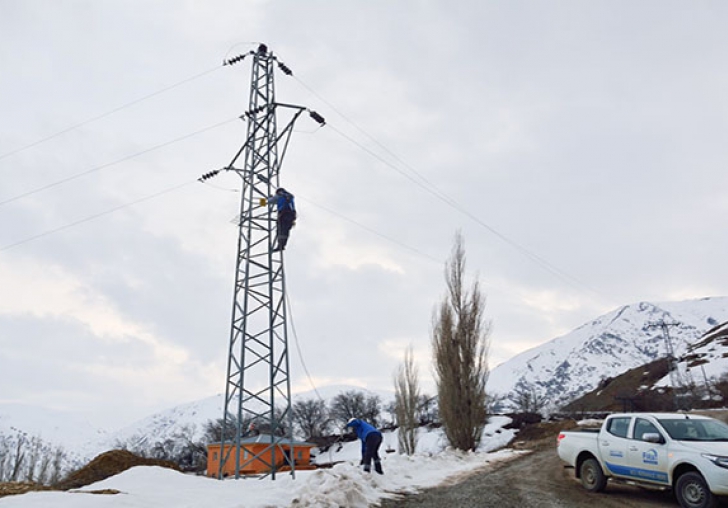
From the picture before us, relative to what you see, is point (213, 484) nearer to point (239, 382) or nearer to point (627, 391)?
point (239, 382)

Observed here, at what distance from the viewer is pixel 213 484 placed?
393 inches

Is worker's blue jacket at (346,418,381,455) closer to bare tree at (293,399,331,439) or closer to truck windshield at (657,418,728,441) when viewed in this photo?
truck windshield at (657,418,728,441)

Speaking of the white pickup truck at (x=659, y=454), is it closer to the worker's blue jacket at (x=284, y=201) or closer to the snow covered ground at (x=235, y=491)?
the snow covered ground at (x=235, y=491)

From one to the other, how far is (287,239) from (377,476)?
730cm

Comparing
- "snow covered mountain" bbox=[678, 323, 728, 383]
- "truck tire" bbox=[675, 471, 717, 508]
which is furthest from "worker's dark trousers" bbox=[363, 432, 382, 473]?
"snow covered mountain" bbox=[678, 323, 728, 383]

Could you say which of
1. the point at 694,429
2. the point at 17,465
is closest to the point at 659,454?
the point at 694,429

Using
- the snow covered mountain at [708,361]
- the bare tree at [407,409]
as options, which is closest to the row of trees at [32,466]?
the bare tree at [407,409]

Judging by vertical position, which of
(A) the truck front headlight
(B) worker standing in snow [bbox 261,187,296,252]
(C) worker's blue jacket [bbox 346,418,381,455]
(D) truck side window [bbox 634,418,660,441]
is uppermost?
(B) worker standing in snow [bbox 261,187,296,252]

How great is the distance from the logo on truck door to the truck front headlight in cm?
96

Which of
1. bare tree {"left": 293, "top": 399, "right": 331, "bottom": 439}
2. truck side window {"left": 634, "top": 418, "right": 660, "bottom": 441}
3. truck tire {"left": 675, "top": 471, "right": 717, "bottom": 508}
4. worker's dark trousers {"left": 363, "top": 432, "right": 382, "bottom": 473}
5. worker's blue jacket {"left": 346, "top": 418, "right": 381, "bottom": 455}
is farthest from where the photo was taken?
bare tree {"left": 293, "top": 399, "right": 331, "bottom": 439}

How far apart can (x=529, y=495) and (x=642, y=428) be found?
2.58m

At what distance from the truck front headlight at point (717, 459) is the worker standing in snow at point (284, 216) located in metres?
11.2

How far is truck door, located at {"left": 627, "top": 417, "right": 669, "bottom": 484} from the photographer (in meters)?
9.09

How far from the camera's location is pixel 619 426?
34.4 ft
